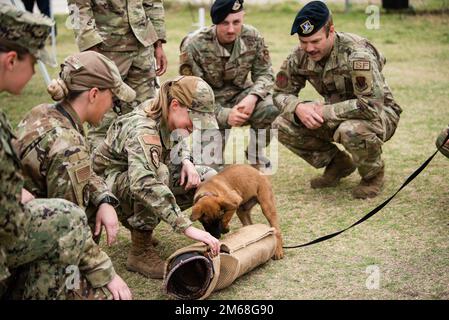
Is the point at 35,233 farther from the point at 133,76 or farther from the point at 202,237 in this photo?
the point at 133,76

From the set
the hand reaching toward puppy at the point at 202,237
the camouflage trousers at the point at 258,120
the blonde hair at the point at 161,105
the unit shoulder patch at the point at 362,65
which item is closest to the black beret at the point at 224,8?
the camouflage trousers at the point at 258,120

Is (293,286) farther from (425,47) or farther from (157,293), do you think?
(425,47)

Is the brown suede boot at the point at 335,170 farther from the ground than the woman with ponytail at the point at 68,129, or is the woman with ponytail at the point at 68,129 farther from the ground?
the woman with ponytail at the point at 68,129

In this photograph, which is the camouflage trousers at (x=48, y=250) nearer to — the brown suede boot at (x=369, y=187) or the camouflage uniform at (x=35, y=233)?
the camouflage uniform at (x=35, y=233)

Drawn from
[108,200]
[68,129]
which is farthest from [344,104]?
[68,129]

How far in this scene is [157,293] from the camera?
4.14 m

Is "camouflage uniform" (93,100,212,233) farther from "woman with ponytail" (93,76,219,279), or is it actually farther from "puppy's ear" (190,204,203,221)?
"puppy's ear" (190,204,203,221)

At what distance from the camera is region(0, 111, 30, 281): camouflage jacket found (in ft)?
9.40

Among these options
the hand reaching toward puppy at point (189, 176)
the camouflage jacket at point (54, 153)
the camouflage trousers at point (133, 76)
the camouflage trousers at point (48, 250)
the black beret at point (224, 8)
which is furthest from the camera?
the black beret at point (224, 8)

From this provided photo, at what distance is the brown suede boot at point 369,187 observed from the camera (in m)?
5.59

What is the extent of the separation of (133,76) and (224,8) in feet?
3.08

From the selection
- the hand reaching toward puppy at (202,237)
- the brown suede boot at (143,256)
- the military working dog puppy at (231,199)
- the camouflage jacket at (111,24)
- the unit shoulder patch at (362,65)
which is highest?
the camouflage jacket at (111,24)

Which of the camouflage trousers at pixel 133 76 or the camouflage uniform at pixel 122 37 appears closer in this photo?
the camouflage uniform at pixel 122 37

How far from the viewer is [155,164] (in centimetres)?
402
